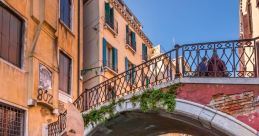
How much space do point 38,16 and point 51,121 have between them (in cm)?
333

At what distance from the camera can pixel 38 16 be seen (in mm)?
14031

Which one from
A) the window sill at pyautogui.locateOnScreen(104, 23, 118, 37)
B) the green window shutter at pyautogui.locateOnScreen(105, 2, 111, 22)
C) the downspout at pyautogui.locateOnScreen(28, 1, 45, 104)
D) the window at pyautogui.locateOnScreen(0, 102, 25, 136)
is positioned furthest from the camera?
the green window shutter at pyautogui.locateOnScreen(105, 2, 111, 22)

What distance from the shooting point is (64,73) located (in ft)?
51.8

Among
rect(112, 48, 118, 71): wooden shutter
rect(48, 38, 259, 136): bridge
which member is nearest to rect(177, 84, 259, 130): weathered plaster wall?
rect(48, 38, 259, 136): bridge

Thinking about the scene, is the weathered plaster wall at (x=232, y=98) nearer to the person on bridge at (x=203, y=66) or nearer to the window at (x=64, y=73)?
the person on bridge at (x=203, y=66)

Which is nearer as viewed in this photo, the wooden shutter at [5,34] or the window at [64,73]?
the wooden shutter at [5,34]

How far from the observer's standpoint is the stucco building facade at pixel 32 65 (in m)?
12.2

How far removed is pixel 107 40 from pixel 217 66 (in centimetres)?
998

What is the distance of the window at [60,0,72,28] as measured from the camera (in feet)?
53.2

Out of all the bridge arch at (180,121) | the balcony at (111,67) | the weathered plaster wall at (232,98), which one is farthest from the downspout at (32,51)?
the weathered plaster wall at (232,98)

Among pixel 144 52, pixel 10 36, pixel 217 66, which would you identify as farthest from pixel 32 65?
pixel 144 52

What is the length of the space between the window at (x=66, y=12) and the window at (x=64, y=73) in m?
1.38

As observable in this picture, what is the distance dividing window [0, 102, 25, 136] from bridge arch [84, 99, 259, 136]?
6.60ft

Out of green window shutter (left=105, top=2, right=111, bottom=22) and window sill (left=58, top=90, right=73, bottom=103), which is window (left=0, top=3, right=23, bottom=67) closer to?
window sill (left=58, top=90, right=73, bottom=103)
